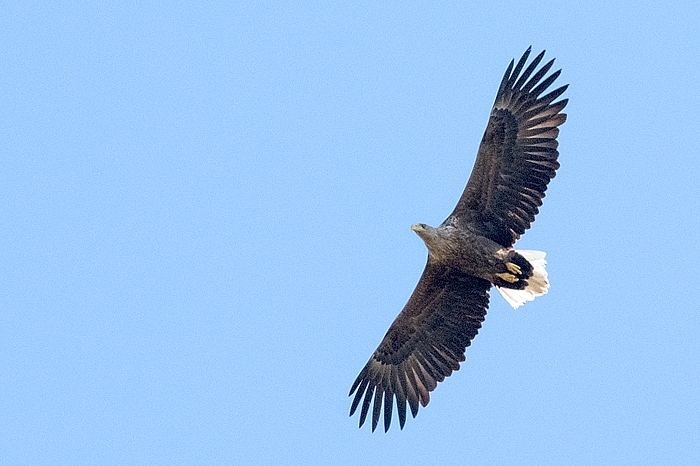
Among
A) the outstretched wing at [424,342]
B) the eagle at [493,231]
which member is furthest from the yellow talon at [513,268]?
the outstretched wing at [424,342]

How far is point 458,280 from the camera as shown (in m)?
15.5

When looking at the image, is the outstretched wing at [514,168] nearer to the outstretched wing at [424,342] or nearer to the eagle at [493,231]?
the eagle at [493,231]

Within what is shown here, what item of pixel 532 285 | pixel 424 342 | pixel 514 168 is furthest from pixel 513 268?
pixel 424 342

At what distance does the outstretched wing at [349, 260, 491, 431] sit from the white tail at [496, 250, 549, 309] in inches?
11.6

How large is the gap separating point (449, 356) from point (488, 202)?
2.11m

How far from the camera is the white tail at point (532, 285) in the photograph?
15125mm

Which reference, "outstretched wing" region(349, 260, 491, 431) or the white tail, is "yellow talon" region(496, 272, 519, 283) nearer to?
the white tail

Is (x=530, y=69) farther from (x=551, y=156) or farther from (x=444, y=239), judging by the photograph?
(x=444, y=239)

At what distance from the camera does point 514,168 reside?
1502 centimetres

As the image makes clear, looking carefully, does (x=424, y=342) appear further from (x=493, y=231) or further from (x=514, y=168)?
(x=514, y=168)

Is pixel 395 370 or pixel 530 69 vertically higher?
pixel 530 69

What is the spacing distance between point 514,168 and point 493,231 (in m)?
0.82

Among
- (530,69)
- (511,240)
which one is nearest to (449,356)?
(511,240)

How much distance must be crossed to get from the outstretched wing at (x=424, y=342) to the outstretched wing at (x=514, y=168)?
0.80m
